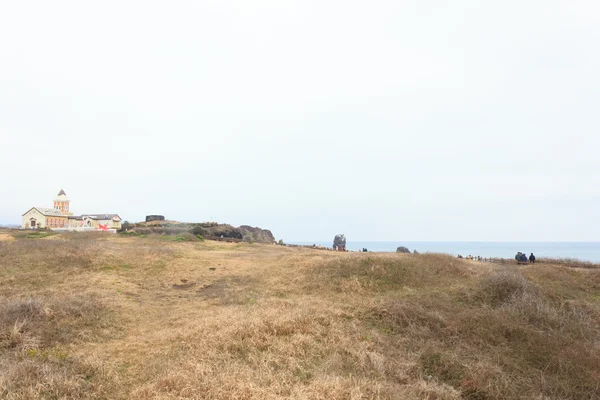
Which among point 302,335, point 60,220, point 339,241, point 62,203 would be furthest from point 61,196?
point 302,335

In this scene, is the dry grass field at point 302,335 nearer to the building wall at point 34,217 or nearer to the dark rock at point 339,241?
the dark rock at point 339,241

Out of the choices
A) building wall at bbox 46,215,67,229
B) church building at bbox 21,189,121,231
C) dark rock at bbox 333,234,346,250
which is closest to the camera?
dark rock at bbox 333,234,346,250

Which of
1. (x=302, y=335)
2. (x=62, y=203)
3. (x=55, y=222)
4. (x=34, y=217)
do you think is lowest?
(x=302, y=335)

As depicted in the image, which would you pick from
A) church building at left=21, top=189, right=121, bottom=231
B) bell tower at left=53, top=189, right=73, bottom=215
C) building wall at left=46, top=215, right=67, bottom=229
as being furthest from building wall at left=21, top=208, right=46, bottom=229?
bell tower at left=53, top=189, right=73, bottom=215

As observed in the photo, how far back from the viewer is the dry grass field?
238 inches

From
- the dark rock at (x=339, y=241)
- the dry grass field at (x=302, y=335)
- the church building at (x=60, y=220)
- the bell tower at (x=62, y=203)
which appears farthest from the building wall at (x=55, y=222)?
the dry grass field at (x=302, y=335)

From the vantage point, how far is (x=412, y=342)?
8.59 meters

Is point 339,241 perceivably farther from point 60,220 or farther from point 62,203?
point 62,203

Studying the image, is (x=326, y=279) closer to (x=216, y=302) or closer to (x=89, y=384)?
(x=216, y=302)

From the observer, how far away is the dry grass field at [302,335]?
19.9 ft

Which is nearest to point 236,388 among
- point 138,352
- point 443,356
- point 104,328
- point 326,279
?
point 138,352

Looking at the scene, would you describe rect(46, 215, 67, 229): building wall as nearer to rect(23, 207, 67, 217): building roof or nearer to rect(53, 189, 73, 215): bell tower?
rect(23, 207, 67, 217): building roof

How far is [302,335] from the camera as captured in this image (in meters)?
8.34

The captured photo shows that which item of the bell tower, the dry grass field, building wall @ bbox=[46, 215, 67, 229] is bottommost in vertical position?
the dry grass field
